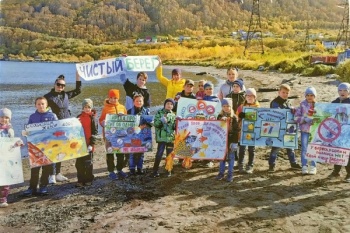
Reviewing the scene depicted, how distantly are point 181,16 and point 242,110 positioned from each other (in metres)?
186

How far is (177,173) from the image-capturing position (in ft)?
27.3

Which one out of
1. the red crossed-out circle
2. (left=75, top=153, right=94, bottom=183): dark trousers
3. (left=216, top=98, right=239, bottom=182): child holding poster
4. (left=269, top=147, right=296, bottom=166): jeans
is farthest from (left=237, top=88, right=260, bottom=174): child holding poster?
(left=75, top=153, right=94, bottom=183): dark trousers

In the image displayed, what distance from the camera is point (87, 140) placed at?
7617 millimetres

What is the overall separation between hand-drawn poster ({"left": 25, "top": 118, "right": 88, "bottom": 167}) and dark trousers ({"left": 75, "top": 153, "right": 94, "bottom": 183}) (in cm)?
26

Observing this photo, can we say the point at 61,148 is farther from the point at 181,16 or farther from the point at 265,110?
the point at 181,16

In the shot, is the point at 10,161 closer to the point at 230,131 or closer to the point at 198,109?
the point at 198,109

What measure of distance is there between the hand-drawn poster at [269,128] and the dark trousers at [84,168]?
307 cm

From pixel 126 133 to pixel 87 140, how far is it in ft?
2.75

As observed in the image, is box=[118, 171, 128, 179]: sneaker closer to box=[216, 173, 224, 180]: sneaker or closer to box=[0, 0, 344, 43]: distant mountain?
box=[216, 173, 224, 180]: sneaker

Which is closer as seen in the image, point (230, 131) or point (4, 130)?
point (4, 130)

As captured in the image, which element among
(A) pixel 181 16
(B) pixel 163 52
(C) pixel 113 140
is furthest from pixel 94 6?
(C) pixel 113 140

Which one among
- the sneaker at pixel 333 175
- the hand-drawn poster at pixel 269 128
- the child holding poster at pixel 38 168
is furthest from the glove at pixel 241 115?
the child holding poster at pixel 38 168

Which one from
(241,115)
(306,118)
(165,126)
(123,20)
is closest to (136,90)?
(165,126)

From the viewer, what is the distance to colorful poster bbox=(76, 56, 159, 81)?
834cm
